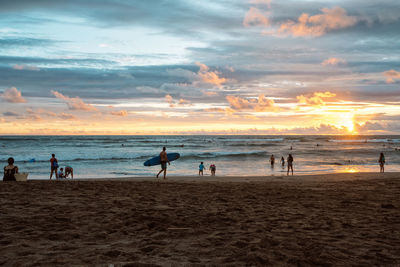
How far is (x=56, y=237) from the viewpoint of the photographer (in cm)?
559

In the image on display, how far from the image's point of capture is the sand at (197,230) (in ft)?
14.8

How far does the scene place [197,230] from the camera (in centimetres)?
611

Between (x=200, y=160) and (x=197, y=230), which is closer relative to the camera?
(x=197, y=230)

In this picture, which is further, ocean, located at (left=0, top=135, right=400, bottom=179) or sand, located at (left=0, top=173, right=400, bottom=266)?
ocean, located at (left=0, top=135, right=400, bottom=179)

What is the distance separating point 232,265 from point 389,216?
4.72m

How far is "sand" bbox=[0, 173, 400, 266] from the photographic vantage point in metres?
4.52

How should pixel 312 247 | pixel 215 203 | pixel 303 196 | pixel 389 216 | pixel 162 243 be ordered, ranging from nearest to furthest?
pixel 312 247 < pixel 162 243 < pixel 389 216 < pixel 215 203 < pixel 303 196

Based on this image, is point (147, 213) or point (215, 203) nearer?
point (147, 213)

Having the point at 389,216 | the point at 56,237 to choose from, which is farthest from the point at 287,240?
the point at 56,237

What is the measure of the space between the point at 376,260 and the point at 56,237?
15.8 ft

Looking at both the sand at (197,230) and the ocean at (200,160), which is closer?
the sand at (197,230)

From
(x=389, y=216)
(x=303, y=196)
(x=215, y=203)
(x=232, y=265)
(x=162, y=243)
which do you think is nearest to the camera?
(x=232, y=265)

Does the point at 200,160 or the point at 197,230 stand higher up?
the point at 197,230

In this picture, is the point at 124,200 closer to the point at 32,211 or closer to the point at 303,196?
the point at 32,211
